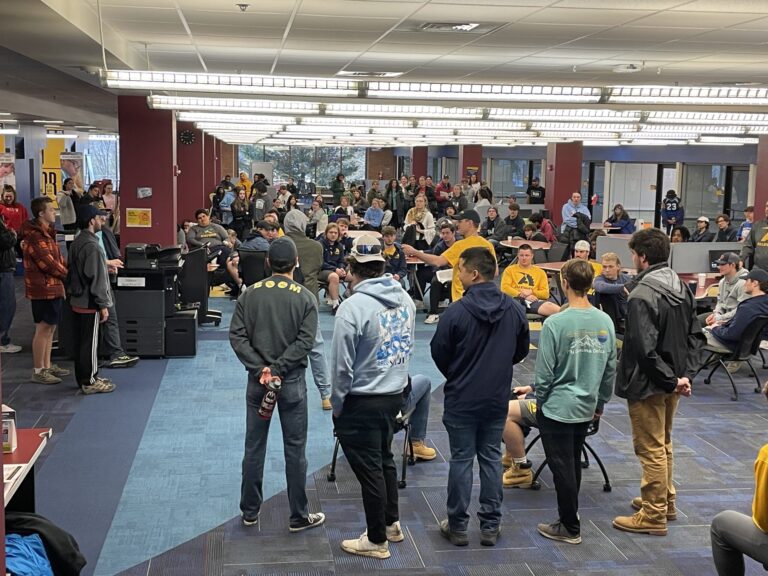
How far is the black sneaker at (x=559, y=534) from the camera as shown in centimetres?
494

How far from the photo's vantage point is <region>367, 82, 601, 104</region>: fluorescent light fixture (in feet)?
24.3

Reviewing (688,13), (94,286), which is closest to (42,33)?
(94,286)

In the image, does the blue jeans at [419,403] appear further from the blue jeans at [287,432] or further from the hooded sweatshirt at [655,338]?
the hooded sweatshirt at [655,338]

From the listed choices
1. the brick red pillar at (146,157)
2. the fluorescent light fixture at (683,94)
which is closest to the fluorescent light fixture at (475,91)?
the fluorescent light fixture at (683,94)

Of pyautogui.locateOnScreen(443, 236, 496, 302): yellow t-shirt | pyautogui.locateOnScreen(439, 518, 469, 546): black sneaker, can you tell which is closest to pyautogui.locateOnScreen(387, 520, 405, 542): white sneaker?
pyautogui.locateOnScreen(439, 518, 469, 546): black sneaker

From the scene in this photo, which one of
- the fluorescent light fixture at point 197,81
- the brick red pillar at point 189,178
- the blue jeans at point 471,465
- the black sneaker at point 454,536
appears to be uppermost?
the fluorescent light fixture at point 197,81

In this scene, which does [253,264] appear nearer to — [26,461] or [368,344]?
[368,344]

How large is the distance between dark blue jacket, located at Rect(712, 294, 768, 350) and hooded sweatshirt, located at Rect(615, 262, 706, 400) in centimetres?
327

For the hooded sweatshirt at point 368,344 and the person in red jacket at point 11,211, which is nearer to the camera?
the hooded sweatshirt at point 368,344

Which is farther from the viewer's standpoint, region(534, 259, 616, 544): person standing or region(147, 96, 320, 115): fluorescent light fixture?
region(147, 96, 320, 115): fluorescent light fixture

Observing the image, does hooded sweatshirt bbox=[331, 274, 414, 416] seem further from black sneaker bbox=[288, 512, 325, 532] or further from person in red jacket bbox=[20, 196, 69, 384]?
person in red jacket bbox=[20, 196, 69, 384]

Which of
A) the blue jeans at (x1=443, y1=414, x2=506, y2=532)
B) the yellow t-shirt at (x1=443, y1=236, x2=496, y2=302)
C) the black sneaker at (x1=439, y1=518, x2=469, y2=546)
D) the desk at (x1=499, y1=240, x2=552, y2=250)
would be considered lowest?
the black sneaker at (x1=439, y1=518, x2=469, y2=546)

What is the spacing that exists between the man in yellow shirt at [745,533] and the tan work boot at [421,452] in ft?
8.85

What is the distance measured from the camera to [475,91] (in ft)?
24.4
